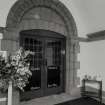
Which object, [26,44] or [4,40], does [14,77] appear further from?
[26,44]

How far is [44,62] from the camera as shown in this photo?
3939 mm

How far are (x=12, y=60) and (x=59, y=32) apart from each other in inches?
76.3

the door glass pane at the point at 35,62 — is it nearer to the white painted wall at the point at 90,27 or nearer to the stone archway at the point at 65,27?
the stone archway at the point at 65,27

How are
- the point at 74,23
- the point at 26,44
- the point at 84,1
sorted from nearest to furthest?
1. the point at 26,44
2. the point at 84,1
3. the point at 74,23

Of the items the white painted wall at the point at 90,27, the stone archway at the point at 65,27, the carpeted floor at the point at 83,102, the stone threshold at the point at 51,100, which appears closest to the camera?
the stone archway at the point at 65,27

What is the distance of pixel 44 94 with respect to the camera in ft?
12.9

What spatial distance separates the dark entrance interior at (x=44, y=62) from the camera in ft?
12.1

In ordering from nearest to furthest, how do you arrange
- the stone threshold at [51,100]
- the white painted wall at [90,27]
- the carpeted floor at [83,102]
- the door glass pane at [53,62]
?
the stone threshold at [51,100], the carpeted floor at [83,102], the white painted wall at [90,27], the door glass pane at [53,62]

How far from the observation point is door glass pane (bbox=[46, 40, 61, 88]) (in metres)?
4.05

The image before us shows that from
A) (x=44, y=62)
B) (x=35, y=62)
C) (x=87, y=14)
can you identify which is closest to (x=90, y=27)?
(x=87, y=14)

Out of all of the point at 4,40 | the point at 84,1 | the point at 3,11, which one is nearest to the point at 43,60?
the point at 4,40

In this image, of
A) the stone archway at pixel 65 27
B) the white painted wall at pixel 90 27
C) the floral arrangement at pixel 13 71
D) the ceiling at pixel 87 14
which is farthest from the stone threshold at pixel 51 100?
the ceiling at pixel 87 14

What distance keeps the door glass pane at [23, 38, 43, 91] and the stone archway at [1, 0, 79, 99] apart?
52 cm

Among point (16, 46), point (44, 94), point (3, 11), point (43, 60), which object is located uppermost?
point (3, 11)
